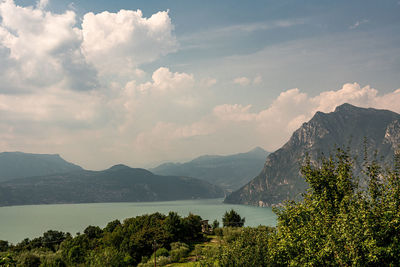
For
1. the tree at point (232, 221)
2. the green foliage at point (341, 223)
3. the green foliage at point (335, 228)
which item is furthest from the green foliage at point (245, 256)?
the tree at point (232, 221)

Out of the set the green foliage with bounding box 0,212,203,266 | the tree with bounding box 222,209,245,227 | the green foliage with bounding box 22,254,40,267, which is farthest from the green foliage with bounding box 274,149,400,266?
the tree with bounding box 222,209,245,227

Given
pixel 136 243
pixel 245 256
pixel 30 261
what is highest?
pixel 245 256

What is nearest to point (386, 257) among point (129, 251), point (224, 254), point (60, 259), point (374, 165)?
point (374, 165)

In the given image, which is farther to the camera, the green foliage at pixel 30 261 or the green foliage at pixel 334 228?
the green foliage at pixel 30 261

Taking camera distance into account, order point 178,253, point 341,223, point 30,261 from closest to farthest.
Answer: point 341,223, point 178,253, point 30,261

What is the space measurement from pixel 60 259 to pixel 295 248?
197ft

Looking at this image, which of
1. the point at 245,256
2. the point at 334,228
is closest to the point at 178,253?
the point at 245,256

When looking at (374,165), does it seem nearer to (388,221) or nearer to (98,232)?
(388,221)

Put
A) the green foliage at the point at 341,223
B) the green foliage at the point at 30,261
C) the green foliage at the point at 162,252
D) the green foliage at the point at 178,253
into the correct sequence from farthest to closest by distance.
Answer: the green foliage at the point at 30,261 < the green foliage at the point at 162,252 < the green foliage at the point at 178,253 < the green foliage at the point at 341,223

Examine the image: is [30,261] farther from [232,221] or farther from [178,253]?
[232,221]

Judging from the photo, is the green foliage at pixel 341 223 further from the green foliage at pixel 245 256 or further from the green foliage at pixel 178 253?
the green foliage at pixel 178 253

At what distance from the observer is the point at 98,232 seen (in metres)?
93.2

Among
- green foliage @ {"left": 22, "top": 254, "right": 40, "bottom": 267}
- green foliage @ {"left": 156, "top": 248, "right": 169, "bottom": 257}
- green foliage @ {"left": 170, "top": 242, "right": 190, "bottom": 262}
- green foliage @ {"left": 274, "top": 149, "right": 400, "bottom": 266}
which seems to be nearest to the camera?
green foliage @ {"left": 274, "top": 149, "right": 400, "bottom": 266}

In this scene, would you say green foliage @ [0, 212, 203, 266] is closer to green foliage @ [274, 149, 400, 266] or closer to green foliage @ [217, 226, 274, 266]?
green foliage @ [217, 226, 274, 266]
